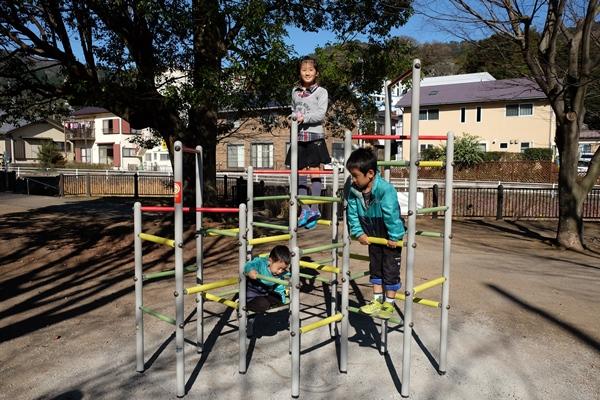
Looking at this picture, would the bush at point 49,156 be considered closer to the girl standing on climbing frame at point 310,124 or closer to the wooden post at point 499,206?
the wooden post at point 499,206

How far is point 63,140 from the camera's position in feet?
157

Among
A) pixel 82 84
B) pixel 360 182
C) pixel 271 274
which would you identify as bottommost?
pixel 271 274

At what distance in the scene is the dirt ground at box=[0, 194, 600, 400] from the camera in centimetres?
357

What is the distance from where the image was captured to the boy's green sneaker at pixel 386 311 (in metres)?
3.51

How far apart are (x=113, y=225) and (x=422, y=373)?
9169 millimetres

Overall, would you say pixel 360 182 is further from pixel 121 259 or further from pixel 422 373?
pixel 121 259

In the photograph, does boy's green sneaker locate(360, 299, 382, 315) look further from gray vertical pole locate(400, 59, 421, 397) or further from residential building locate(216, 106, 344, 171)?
residential building locate(216, 106, 344, 171)

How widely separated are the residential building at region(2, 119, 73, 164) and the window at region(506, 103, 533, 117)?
37552 millimetres

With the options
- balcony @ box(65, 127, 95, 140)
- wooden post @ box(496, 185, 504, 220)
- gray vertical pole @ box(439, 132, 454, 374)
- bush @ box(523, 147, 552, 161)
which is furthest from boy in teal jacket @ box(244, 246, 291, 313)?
balcony @ box(65, 127, 95, 140)

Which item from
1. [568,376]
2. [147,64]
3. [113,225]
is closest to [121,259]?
[113,225]

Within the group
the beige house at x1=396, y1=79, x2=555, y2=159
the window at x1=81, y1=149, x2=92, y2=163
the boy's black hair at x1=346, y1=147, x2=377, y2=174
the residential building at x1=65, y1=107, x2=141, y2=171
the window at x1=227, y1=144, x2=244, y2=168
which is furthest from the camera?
the window at x1=81, y1=149, x2=92, y2=163

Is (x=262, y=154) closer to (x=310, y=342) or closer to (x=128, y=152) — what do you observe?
(x=128, y=152)

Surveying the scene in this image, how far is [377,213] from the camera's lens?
349 centimetres

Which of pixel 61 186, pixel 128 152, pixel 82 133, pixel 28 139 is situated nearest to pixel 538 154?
pixel 61 186
